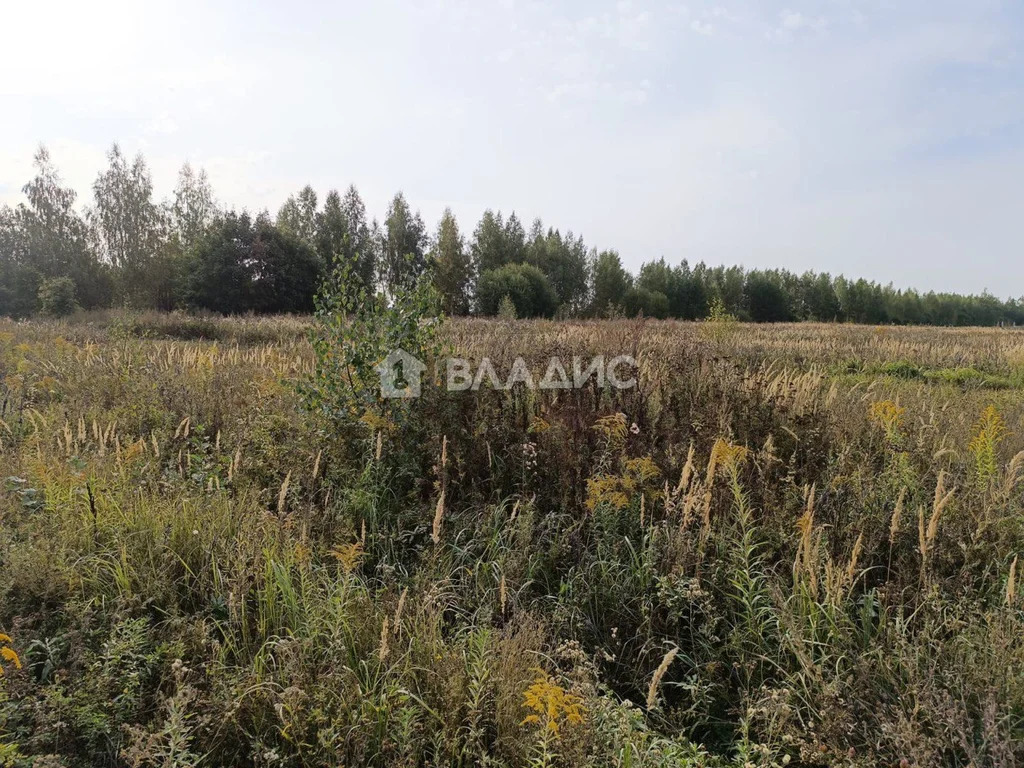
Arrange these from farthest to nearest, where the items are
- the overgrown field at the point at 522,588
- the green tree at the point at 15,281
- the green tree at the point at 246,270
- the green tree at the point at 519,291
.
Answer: the green tree at the point at 519,291, the green tree at the point at 246,270, the green tree at the point at 15,281, the overgrown field at the point at 522,588

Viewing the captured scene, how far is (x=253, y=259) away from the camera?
32750 mm

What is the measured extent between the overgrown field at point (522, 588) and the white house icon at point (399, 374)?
14 centimetres

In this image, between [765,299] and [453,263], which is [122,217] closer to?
[453,263]

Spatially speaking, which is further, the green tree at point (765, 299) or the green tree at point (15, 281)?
the green tree at point (765, 299)

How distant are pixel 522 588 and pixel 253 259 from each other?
35.0m

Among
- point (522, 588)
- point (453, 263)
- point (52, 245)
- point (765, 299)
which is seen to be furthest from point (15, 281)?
point (765, 299)

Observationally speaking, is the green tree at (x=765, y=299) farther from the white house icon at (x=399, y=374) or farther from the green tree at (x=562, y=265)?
the white house icon at (x=399, y=374)

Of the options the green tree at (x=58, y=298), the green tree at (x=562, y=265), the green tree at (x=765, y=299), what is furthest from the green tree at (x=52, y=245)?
the green tree at (x=765, y=299)

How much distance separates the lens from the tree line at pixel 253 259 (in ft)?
106

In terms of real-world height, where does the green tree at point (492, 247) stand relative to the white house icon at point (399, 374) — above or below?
above

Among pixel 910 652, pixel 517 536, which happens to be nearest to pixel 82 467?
pixel 517 536

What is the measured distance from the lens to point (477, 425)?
423 cm

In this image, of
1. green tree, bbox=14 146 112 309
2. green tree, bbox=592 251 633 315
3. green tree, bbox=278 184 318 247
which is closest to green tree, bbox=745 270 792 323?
green tree, bbox=592 251 633 315

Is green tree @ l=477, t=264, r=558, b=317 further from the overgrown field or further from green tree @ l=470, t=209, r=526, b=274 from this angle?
the overgrown field
